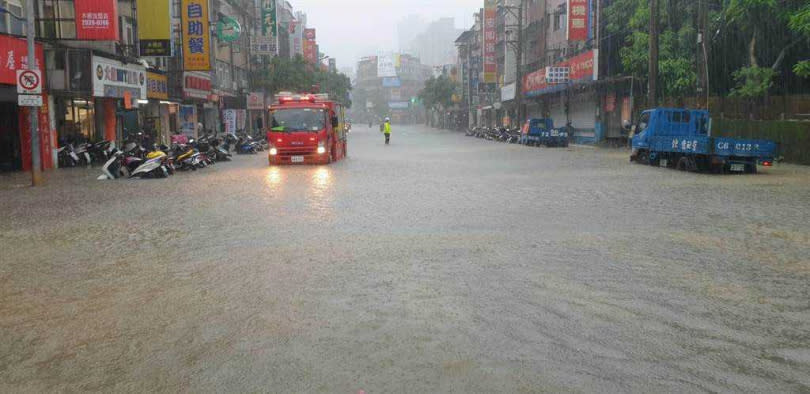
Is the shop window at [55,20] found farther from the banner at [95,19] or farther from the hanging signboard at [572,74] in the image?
the hanging signboard at [572,74]

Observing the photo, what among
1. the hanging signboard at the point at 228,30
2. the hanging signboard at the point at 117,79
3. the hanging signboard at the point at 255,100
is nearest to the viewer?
the hanging signboard at the point at 117,79

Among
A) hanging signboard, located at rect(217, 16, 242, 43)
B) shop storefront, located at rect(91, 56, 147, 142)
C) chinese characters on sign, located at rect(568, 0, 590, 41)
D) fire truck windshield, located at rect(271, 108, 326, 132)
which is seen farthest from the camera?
hanging signboard, located at rect(217, 16, 242, 43)

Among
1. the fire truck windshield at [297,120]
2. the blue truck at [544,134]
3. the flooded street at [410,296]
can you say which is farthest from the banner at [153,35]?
the blue truck at [544,134]

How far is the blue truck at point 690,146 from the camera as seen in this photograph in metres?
20.4

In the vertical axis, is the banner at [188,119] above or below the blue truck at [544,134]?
above

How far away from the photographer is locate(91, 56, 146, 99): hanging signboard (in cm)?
2720

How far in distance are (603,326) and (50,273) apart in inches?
227

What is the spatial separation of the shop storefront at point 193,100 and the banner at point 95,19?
16.8 meters

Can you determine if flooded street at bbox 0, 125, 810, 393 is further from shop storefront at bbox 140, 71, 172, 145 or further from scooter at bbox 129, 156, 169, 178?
shop storefront at bbox 140, 71, 172, 145

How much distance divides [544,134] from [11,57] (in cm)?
3084

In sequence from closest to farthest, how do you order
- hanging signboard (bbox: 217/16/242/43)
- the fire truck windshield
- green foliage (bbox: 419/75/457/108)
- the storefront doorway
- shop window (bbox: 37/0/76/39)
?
the storefront doorway → shop window (bbox: 37/0/76/39) → the fire truck windshield → hanging signboard (bbox: 217/16/242/43) → green foliage (bbox: 419/75/457/108)

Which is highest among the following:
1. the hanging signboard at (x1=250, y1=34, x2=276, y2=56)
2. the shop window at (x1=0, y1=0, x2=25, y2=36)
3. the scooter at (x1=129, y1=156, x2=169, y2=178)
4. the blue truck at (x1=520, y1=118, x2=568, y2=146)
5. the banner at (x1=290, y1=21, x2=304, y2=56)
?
the banner at (x1=290, y1=21, x2=304, y2=56)

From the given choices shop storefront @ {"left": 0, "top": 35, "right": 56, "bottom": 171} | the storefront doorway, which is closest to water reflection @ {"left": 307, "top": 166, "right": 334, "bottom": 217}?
shop storefront @ {"left": 0, "top": 35, "right": 56, "bottom": 171}

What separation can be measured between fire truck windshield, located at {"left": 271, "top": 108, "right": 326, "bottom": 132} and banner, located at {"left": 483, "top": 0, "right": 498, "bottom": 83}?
57.6 meters
